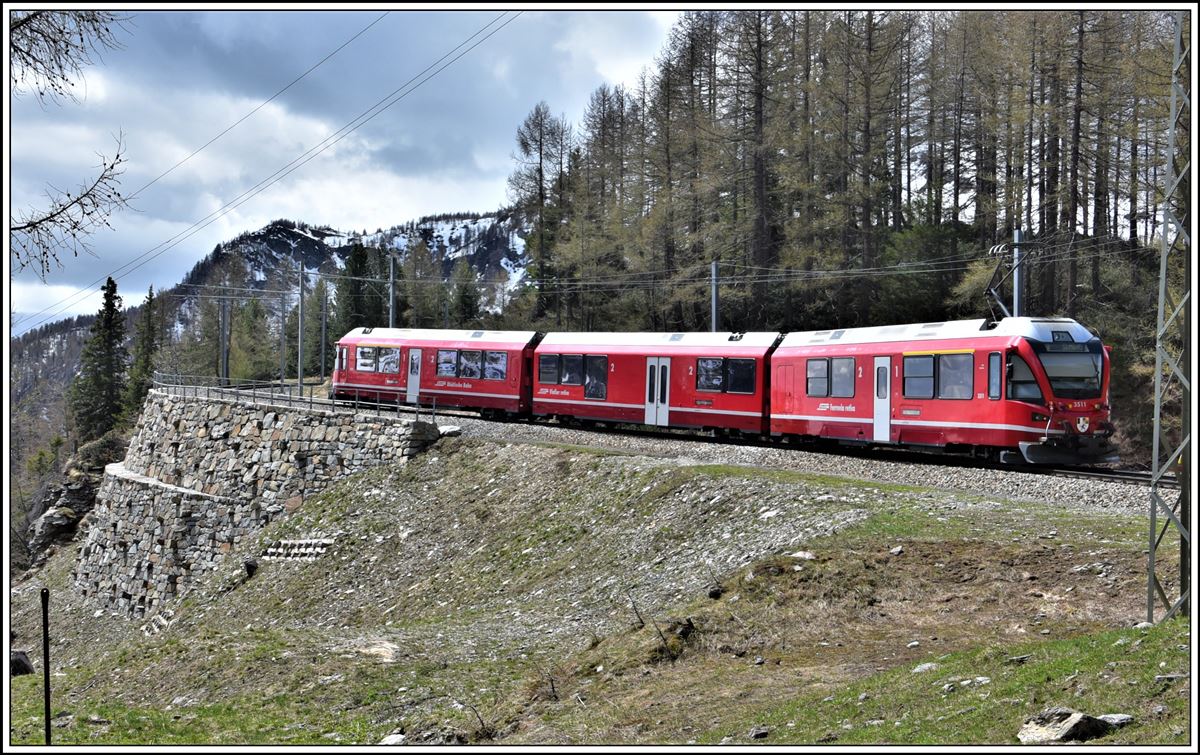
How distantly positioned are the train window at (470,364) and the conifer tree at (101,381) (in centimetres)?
5569

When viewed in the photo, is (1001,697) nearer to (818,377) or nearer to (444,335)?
(818,377)

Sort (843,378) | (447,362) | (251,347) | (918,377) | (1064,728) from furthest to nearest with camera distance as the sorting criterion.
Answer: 1. (251,347)
2. (447,362)
3. (843,378)
4. (918,377)
5. (1064,728)

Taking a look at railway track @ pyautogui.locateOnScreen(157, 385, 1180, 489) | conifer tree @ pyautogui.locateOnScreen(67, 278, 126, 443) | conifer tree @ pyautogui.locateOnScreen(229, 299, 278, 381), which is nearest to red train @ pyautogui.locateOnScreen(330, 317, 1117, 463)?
railway track @ pyautogui.locateOnScreen(157, 385, 1180, 489)

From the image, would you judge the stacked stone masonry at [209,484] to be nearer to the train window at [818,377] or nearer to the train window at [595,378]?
the train window at [595,378]

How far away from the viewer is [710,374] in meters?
25.5

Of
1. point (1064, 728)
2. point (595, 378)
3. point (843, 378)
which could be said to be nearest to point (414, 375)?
point (595, 378)

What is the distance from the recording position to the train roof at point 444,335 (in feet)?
101

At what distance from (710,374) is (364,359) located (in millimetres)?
15370

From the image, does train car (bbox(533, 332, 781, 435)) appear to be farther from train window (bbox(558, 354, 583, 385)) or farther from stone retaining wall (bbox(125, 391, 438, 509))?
stone retaining wall (bbox(125, 391, 438, 509))

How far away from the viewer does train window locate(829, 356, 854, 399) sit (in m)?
22.0

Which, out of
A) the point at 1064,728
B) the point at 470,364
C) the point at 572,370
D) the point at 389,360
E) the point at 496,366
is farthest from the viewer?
the point at 389,360

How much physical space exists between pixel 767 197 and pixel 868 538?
33.8 meters

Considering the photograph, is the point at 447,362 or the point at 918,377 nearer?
the point at 918,377

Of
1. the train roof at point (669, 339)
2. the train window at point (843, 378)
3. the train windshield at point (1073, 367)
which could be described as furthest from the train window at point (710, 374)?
the train windshield at point (1073, 367)
